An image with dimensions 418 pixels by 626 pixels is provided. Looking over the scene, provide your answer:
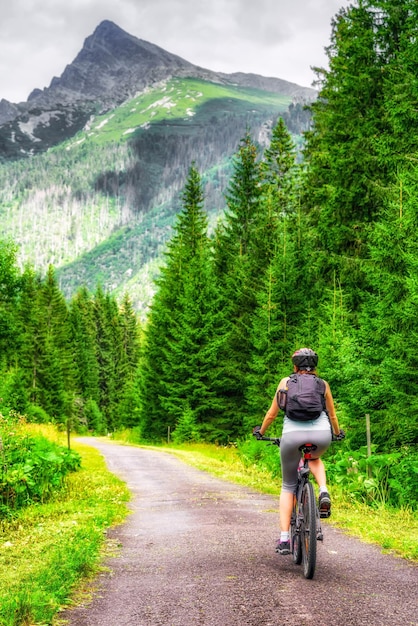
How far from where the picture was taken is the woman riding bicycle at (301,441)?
5.84 metres

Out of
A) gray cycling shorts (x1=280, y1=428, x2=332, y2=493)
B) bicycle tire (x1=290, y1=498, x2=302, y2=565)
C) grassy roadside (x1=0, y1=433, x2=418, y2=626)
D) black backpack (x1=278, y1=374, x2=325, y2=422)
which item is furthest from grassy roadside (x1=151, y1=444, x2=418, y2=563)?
black backpack (x1=278, y1=374, x2=325, y2=422)

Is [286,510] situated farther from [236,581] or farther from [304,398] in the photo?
[304,398]

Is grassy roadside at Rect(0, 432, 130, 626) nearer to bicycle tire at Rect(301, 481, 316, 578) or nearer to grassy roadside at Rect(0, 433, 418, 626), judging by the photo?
grassy roadside at Rect(0, 433, 418, 626)

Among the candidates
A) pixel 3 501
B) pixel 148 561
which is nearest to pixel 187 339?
pixel 3 501

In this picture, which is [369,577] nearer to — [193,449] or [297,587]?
[297,587]

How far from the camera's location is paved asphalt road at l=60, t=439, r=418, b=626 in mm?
4621

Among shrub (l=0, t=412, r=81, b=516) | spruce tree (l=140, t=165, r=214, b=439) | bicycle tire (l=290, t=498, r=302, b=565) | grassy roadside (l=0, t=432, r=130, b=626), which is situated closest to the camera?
grassy roadside (l=0, t=432, r=130, b=626)

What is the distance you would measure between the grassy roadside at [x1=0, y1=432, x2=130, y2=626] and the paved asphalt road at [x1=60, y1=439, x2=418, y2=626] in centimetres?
27

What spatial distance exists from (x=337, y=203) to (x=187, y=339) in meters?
18.2

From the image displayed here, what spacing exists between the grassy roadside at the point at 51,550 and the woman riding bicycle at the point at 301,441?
2.17 meters

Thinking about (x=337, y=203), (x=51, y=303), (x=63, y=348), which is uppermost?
(x=337, y=203)

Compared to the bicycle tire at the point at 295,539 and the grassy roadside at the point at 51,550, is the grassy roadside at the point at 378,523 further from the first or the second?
the grassy roadside at the point at 51,550

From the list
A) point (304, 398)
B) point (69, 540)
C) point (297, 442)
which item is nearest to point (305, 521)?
point (297, 442)

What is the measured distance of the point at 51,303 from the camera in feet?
Answer: 257
